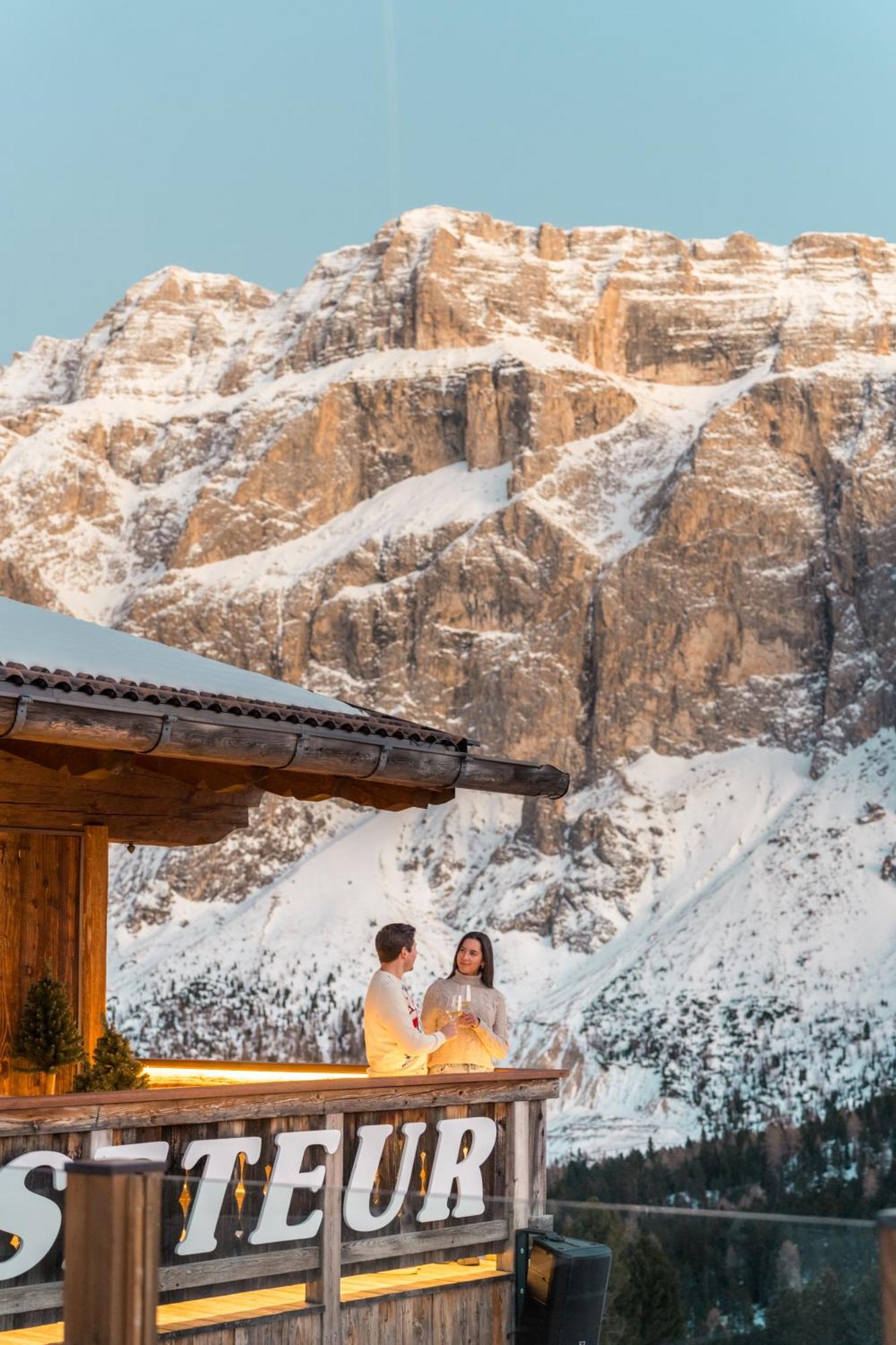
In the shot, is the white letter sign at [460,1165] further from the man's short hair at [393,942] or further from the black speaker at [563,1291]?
the man's short hair at [393,942]

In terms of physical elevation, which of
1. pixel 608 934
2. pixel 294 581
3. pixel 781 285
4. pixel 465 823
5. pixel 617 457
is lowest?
pixel 608 934

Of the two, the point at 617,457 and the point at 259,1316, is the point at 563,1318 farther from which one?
the point at 617,457

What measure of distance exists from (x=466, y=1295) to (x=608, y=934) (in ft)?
295

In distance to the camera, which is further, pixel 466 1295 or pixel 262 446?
pixel 262 446

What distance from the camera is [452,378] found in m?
117

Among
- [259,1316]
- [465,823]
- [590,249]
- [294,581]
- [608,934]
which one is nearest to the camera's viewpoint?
[259,1316]

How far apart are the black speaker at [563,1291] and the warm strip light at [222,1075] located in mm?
1700

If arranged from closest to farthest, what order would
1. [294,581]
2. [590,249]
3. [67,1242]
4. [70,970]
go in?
[67,1242], [70,970], [294,581], [590,249]

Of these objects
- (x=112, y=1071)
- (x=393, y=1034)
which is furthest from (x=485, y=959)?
(x=112, y=1071)

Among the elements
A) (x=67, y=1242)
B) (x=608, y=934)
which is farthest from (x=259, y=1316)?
(x=608, y=934)

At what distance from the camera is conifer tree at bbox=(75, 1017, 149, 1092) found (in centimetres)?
796

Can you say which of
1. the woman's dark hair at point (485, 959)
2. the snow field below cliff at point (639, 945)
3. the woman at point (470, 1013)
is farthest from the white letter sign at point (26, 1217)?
the snow field below cliff at point (639, 945)

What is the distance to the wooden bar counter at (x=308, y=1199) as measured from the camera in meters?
6.27

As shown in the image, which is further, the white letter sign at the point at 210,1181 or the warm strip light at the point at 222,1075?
the warm strip light at the point at 222,1075
